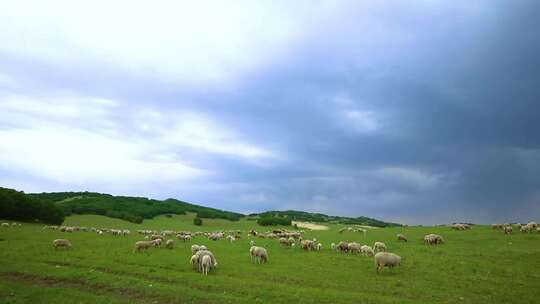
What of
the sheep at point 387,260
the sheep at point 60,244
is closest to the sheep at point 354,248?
the sheep at point 387,260

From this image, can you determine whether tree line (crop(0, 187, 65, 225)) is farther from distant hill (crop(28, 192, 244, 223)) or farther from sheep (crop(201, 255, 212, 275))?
sheep (crop(201, 255, 212, 275))

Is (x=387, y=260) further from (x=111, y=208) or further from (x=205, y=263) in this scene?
(x=111, y=208)

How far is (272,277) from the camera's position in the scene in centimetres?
2761

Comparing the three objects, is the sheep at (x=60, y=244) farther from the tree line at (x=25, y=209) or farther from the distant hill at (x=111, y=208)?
the distant hill at (x=111, y=208)

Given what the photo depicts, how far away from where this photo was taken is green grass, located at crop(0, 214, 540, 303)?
21719 millimetres

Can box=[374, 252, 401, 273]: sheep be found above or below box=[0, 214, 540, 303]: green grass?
above

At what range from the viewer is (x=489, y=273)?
94.1 ft

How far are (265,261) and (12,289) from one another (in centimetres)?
1822

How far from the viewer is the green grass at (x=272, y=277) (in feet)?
71.3

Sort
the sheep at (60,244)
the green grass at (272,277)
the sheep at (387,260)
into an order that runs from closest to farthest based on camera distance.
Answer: the green grass at (272,277) → the sheep at (387,260) → the sheep at (60,244)

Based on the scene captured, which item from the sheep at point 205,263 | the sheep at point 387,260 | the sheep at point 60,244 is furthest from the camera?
the sheep at point 60,244

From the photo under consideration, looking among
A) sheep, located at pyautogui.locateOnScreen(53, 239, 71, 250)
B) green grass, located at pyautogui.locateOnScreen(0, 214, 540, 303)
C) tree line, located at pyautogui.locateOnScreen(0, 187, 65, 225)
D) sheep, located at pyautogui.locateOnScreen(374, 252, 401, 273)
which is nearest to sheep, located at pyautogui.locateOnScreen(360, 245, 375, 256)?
green grass, located at pyautogui.locateOnScreen(0, 214, 540, 303)

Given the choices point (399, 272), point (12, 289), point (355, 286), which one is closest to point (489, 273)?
point (399, 272)

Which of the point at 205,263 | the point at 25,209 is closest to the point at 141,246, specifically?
the point at 205,263
